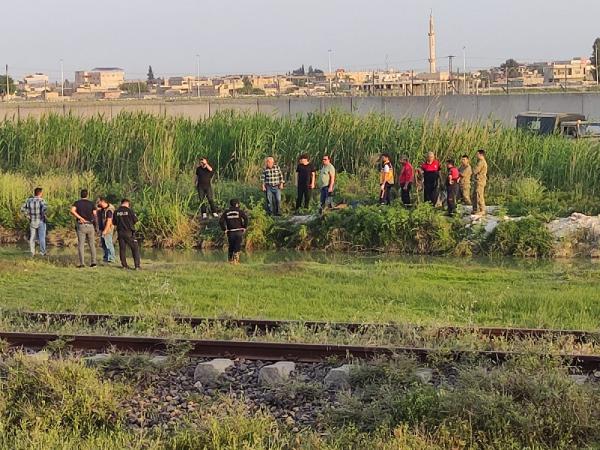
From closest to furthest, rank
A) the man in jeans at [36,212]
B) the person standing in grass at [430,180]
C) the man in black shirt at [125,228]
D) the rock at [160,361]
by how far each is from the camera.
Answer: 1. the rock at [160,361]
2. the man in black shirt at [125,228]
3. the man in jeans at [36,212]
4. the person standing in grass at [430,180]

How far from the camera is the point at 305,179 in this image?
83.2 feet

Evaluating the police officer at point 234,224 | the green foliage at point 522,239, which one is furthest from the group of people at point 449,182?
the police officer at point 234,224

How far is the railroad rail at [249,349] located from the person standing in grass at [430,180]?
1448cm

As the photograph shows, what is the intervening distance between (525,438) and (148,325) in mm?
5993

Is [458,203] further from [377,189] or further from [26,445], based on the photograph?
[26,445]

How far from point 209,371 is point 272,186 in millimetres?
16187

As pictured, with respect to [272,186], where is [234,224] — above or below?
below

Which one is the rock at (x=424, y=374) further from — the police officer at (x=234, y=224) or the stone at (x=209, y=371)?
the police officer at (x=234, y=224)

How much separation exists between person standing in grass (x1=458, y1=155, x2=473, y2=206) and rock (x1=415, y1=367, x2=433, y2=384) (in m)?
15.4

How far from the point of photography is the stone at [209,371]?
9.29m

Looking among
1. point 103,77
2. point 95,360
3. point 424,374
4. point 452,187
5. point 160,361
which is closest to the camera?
point 424,374

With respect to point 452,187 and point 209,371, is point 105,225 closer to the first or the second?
point 452,187

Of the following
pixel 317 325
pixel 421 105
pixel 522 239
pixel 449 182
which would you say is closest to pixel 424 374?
pixel 317 325

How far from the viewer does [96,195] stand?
28.2m
